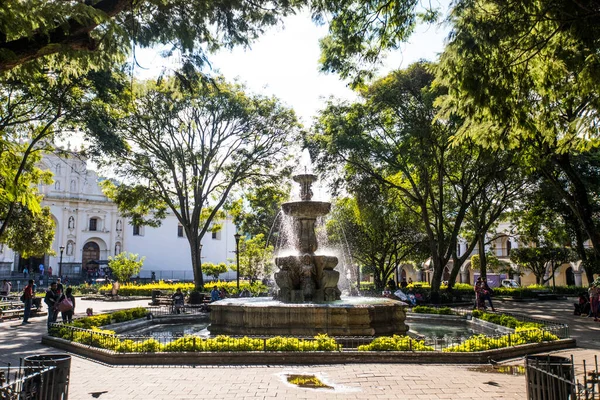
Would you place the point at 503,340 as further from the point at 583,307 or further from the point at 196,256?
the point at 196,256

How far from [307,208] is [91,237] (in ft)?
136

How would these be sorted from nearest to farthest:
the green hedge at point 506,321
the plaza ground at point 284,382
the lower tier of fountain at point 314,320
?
the plaza ground at point 284,382
the lower tier of fountain at point 314,320
the green hedge at point 506,321

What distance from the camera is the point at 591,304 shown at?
17.2 metres

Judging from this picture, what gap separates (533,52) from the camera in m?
8.29

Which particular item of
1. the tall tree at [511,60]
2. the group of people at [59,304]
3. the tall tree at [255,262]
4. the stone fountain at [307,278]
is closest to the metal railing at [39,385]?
the tall tree at [511,60]

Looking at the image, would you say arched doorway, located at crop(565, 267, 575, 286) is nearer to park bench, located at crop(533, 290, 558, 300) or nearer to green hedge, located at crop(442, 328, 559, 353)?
Answer: park bench, located at crop(533, 290, 558, 300)

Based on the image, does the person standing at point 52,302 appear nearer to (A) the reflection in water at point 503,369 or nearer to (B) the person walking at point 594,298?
(A) the reflection in water at point 503,369

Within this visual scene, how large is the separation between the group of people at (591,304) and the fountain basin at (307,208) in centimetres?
1022

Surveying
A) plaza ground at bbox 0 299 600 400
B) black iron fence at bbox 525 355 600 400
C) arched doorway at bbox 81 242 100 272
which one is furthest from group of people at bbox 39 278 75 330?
arched doorway at bbox 81 242 100 272

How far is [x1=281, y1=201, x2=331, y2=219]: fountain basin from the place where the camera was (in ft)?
48.4

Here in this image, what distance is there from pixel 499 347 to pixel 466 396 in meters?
3.61

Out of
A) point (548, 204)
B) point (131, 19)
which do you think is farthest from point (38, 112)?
point (548, 204)

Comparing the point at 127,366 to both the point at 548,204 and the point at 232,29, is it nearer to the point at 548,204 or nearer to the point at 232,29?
the point at 232,29

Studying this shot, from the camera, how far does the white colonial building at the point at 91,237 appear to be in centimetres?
4641
